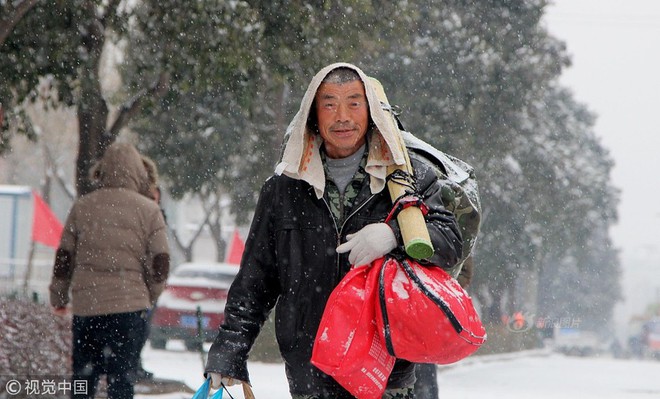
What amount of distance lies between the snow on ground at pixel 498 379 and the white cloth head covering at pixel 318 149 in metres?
6.14

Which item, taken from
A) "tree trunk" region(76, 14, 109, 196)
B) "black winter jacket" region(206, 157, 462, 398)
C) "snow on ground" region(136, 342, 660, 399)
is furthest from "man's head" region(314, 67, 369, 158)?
"tree trunk" region(76, 14, 109, 196)

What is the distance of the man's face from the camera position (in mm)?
3318

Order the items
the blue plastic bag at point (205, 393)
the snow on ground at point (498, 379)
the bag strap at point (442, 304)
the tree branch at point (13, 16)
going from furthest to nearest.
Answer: the snow on ground at point (498, 379)
the tree branch at point (13, 16)
the blue plastic bag at point (205, 393)
the bag strap at point (442, 304)

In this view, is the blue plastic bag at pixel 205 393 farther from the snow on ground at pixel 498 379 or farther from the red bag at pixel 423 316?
the snow on ground at pixel 498 379

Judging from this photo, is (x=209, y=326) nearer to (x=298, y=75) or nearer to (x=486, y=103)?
(x=298, y=75)

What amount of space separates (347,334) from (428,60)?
1569 cm

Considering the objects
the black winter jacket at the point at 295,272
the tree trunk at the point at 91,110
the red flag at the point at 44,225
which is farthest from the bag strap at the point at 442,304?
the red flag at the point at 44,225

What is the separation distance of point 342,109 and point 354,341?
0.71m

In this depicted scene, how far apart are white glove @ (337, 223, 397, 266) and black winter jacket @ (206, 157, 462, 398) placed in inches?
7.1

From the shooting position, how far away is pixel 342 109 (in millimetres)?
3318

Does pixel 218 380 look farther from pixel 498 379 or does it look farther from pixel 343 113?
pixel 498 379

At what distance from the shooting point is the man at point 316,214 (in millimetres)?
3307

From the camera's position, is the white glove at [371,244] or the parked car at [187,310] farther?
the parked car at [187,310]

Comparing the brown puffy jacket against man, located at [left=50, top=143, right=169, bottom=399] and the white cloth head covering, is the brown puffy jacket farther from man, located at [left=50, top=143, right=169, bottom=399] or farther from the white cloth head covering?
the white cloth head covering
